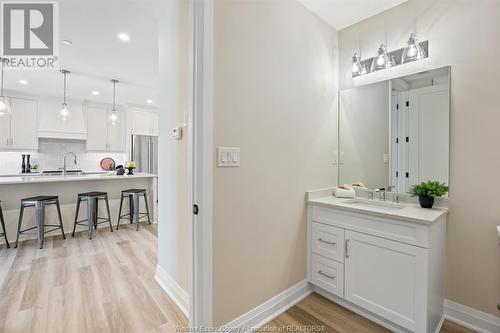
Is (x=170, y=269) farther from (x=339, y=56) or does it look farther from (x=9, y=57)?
(x=9, y=57)

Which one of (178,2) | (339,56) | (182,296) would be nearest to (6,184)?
(182,296)

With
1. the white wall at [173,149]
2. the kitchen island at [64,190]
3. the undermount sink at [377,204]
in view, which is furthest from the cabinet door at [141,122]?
the undermount sink at [377,204]

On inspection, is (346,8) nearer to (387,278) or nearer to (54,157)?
(387,278)

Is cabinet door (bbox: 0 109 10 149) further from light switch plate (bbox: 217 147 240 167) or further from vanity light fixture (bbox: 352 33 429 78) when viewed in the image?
vanity light fixture (bbox: 352 33 429 78)

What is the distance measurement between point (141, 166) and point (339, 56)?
5.17 m

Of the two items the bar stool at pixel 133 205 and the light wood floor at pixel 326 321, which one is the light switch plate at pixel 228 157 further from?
the bar stool at pixel 133 205

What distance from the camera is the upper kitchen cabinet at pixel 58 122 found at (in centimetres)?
533

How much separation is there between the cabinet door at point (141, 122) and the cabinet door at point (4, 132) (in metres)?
2.35

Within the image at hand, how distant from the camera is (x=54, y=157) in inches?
227

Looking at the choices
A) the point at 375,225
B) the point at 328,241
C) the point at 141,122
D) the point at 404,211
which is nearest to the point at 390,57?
the point at 404,211

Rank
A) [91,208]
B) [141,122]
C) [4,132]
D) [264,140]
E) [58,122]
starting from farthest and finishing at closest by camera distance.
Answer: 1. [141,122]
2. [58,122]
3. [4,132]
4. [91,208]
5. [264,140]

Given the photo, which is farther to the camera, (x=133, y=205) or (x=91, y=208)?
(x=133, y=205)

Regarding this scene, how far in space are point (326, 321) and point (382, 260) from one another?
0.62 metres

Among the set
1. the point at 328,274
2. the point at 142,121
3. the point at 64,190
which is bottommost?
the point at 328,274
